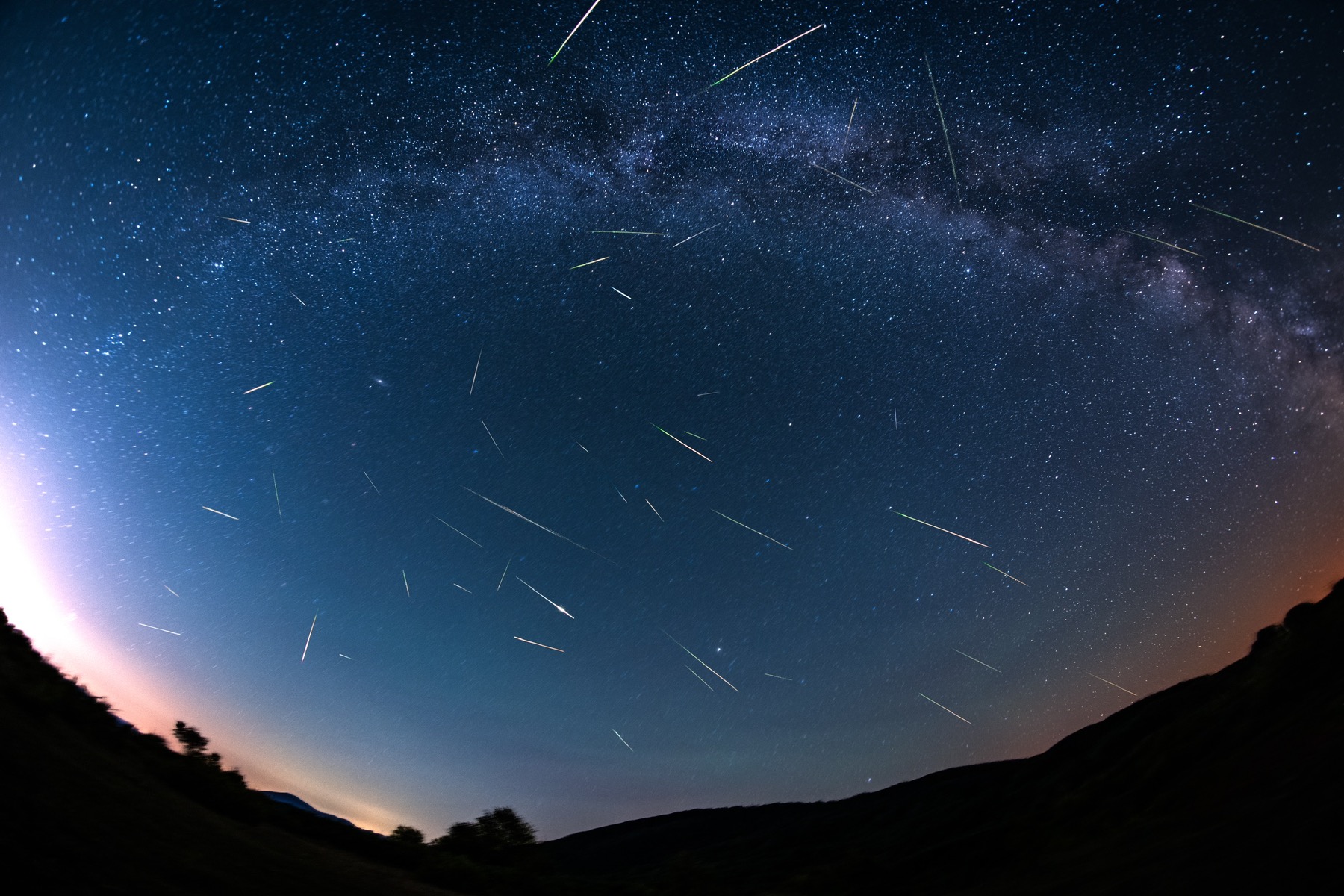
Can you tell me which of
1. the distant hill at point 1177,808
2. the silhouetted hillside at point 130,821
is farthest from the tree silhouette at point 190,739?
the distant hill at point 1177,808

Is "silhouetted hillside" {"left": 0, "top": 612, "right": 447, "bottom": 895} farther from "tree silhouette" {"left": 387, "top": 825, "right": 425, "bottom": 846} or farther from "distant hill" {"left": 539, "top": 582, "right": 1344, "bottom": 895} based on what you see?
"distant hill" {"left": 539, "top": 582, "right": 1344, "bottom": 895}

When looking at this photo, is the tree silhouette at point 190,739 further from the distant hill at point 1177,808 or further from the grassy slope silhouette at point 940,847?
the distant hill at point 1177,808

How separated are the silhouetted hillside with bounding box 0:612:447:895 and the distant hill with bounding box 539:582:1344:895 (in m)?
9.04

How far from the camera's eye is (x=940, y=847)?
85.3 feet

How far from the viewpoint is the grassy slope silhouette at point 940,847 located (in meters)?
8.73

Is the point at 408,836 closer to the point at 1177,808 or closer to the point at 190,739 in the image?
the point at 190,739

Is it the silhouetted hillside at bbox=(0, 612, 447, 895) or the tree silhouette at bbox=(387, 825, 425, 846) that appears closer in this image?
the silhouetted hillside at bbox=(0, 612, 447, 895)

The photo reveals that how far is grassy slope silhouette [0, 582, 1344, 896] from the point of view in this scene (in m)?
8.73

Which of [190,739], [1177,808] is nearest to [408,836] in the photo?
[190,739]

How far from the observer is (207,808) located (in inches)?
586

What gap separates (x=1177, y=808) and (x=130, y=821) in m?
20.5

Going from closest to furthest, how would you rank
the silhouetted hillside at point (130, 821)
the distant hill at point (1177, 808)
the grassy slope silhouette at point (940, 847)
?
the silhouetted hillside at point (130, 821) < the grassy slope silhouette at point (940, 847) < the distant hill at point (1177, 808)

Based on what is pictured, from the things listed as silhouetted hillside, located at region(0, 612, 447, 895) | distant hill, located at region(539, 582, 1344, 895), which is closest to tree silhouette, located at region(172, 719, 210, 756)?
silhouetted hillside, located at region(0, 612, 447, 895)

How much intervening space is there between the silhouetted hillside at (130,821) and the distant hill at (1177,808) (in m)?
9.04
